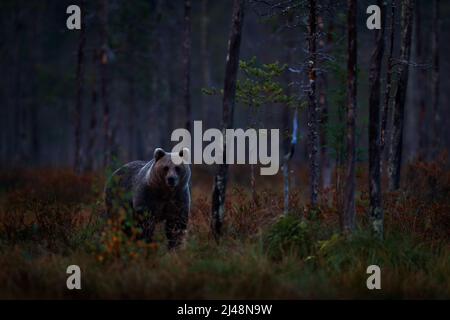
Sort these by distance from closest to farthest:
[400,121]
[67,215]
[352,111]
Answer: [352,111], [67,215], [400,121]

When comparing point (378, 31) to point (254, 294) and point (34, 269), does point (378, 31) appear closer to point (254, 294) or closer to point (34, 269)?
point (254, 294)

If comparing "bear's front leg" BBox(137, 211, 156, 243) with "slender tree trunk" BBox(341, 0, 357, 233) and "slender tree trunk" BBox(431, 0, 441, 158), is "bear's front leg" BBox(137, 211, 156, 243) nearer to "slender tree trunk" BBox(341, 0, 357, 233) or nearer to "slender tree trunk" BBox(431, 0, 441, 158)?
"slender tree trunk" BBox(341, 0, 357, 233)

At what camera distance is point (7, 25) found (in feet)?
131

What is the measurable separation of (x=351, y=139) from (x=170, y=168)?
296 centimetres

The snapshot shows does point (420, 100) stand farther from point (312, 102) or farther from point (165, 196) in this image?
point (165, 196)

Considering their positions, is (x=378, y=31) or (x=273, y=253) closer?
(x=273, y=253)

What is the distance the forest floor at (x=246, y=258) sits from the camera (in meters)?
6.89

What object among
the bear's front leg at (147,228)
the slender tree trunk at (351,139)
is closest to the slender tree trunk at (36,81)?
the bear's front leg at (147,228)

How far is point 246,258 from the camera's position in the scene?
7621mm

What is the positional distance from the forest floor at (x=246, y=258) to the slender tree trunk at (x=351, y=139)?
0.27 meters

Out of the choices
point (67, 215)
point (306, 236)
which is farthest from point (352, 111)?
point (67, 215)

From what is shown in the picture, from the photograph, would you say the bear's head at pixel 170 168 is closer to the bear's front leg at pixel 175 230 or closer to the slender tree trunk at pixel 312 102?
the bear's front leg at pixel 175 230

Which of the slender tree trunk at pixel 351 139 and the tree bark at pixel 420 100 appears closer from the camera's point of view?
the slender tree trunk at pixel 351 139

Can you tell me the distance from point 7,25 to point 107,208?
3451cm
